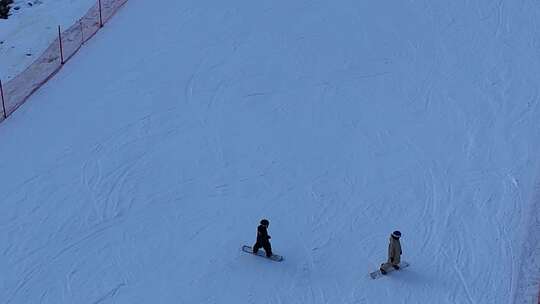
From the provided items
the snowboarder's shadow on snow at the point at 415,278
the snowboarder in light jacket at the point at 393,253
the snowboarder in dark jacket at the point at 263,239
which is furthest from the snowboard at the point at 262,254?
the snowboarder's shadow on snow at the point at 415,278

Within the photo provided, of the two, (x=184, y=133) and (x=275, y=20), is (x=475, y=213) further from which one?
(x=275, y=20)

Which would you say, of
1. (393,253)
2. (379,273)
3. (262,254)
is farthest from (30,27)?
(393,253)

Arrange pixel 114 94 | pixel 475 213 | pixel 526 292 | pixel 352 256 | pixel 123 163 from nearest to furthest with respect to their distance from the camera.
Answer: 1. pixel 526 292
2. pixel 352 256
3. pixel 475 213
4. pixel 123 163
5. pixel 114 94

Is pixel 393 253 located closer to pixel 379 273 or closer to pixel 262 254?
pixel 379 273

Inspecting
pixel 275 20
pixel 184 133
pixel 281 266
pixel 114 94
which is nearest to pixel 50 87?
pixel 114 94

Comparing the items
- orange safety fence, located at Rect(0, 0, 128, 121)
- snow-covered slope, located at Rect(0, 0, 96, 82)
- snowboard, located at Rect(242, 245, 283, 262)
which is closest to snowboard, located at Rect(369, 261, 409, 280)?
snowboard, located at Rect(242, 245, 283, 262)

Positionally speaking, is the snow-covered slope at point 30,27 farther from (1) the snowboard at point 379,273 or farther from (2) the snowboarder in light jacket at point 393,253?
(2) the snowboarder in light jacket at point 393,253

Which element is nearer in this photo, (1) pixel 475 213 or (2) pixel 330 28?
(1) pixel 475 213
